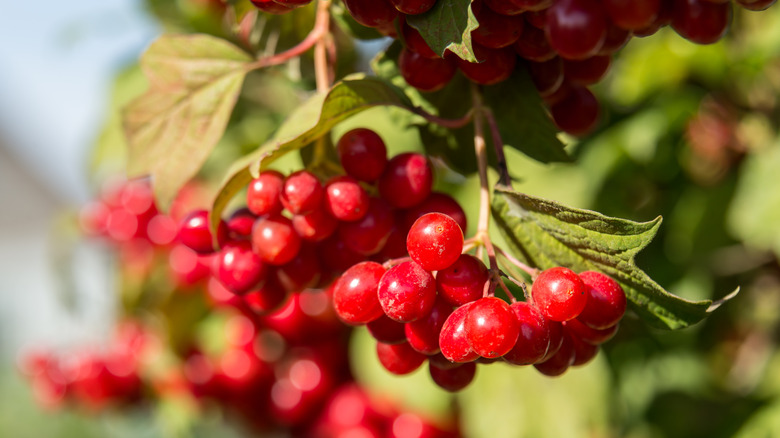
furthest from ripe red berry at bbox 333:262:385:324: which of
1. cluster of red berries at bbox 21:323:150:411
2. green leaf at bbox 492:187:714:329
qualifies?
cluster of red berries at bbox 21:323:150:411

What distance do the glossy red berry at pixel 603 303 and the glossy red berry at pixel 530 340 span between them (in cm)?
3

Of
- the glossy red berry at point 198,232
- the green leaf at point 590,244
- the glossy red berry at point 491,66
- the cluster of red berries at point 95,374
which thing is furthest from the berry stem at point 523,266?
the cluster of red berries at point 95,374

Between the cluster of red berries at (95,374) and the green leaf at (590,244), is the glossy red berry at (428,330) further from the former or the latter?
the cluster of red berries at (95,374)

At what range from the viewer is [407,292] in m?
0.44

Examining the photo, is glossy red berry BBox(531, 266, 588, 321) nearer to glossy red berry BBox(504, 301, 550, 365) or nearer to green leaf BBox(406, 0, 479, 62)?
glossy red berry BBox(504, 301, 550, 365)

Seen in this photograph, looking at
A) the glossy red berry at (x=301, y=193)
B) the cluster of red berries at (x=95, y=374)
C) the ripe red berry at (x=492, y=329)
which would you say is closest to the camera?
the ripe red berry at (x=492, y=329)

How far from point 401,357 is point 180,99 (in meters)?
0.30

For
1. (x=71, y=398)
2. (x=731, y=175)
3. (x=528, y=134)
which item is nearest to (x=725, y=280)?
(x=731, y=175)

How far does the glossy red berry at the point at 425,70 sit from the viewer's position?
A: 51 cm

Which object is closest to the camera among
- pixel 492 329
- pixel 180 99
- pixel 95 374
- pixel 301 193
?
pixel 492 329

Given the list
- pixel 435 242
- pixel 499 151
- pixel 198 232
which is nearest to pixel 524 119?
pixel 499 151

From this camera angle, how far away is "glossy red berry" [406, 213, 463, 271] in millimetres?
442

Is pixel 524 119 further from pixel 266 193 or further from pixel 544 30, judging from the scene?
pixel 266 193

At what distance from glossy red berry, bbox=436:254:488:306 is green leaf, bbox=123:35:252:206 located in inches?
10.1
